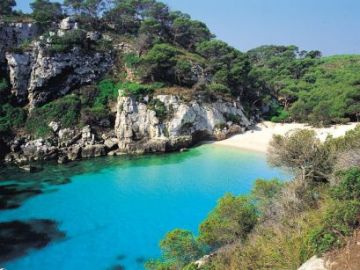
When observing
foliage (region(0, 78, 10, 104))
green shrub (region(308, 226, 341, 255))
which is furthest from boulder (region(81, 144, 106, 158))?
green shrub (region(308, 226, 341, 255))

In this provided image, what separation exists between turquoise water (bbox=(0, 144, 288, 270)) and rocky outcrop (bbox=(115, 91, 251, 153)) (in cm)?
234

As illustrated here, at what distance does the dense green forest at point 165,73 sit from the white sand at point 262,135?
7.58ft

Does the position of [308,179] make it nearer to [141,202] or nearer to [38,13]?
[141,202]

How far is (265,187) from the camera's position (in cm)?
1656

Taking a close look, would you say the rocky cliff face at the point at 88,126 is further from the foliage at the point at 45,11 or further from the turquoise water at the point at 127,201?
the turquoise water at the point at 127,201

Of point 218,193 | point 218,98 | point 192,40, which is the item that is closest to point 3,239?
point 218,193

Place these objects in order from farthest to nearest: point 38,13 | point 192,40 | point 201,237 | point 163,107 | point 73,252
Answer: point 192,40 < point 38,13 < point 163,107 < point 73,252 < point 201,237

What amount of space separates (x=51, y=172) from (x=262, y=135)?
2695cm

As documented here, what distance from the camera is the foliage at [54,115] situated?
141 feet

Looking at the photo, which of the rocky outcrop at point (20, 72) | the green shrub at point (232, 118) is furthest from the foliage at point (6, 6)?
the green shrub at point (232, 118)

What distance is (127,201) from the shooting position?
85.8ft

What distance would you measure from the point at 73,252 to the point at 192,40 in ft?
168

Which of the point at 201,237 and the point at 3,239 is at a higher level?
the point at 201,237

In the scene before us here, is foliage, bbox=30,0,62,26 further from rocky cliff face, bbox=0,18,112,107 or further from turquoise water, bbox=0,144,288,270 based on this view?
turquoise water, bbox=0,144,288,270
